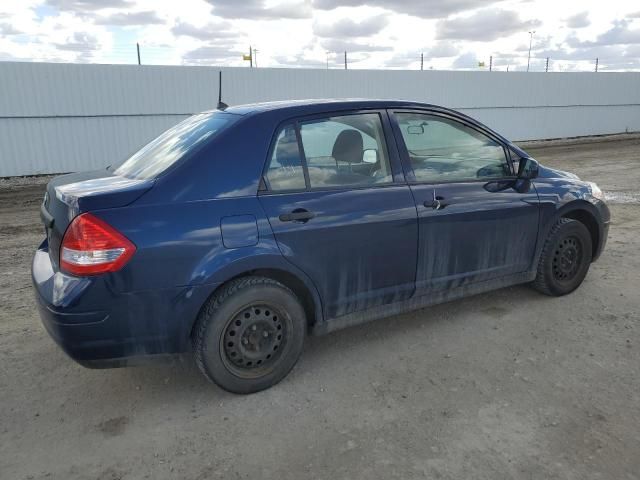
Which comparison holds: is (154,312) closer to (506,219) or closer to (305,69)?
(506,219)

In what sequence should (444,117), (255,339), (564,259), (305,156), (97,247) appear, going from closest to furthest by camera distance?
(97,247) → (255,339) → (305,156) → (444,117) → (564,259)

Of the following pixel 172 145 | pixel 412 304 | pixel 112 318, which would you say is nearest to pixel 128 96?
pixel 172 145

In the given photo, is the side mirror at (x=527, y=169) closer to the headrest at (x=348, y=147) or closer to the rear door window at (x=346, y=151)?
the rear door window at (x=346, y=151)

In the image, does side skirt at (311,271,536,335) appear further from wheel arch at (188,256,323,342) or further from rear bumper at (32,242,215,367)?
rear bumper at (32,242,215,367)

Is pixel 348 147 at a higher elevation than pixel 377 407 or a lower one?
higher

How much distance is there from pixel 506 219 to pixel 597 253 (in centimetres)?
134

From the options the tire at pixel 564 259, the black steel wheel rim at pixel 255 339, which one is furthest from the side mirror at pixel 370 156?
the tire at pixel 564 259

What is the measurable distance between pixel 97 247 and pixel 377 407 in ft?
5.81

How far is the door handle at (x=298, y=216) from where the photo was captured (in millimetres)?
3049

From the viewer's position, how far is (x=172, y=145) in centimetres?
335

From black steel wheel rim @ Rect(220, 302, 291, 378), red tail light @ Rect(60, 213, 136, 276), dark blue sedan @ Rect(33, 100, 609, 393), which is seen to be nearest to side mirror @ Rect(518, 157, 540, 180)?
dark blue sedan @ Rect(33, 100, 609, 393)

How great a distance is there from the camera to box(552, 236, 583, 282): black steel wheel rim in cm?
442

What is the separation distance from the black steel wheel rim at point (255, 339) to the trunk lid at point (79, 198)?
0.90 m

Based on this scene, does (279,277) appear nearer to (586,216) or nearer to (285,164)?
(285,164)
